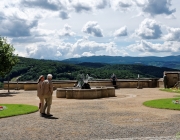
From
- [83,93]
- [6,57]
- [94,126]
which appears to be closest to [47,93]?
[94,126]

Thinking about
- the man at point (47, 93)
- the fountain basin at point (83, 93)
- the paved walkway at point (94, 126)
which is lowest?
the paved walkway at point (94, 126)

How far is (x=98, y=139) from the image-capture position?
33.2 feet

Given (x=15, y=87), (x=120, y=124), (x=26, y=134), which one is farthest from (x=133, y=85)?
(x=26, y=134)

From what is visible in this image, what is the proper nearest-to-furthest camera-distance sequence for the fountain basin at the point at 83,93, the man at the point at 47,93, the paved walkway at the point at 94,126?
the paved walkway at the point at 94,126, the man at the point at 47,93, the fountain basin at the point at 83,93

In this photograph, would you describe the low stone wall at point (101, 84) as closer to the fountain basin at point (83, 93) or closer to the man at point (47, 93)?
the fountain basin at point (83, 93)

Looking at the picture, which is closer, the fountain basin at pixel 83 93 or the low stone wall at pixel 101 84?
the fountain basin at pixel 83 93

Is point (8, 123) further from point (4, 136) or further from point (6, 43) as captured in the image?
point (6, 43)

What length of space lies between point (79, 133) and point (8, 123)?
3.84 meters

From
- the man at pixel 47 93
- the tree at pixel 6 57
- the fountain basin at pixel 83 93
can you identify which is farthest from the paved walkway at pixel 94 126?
the tree at pixel 6 57

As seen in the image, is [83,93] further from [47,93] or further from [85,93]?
[47,93]

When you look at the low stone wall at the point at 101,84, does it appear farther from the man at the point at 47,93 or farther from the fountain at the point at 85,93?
the man at the point at 47,93

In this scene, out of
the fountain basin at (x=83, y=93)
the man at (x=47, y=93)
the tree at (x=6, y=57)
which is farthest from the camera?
the tree at (x=6, y=57)

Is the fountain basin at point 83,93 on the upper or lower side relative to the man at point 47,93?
lower

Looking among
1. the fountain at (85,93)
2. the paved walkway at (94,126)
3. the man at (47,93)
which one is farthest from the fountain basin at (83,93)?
the man at (47,93)
